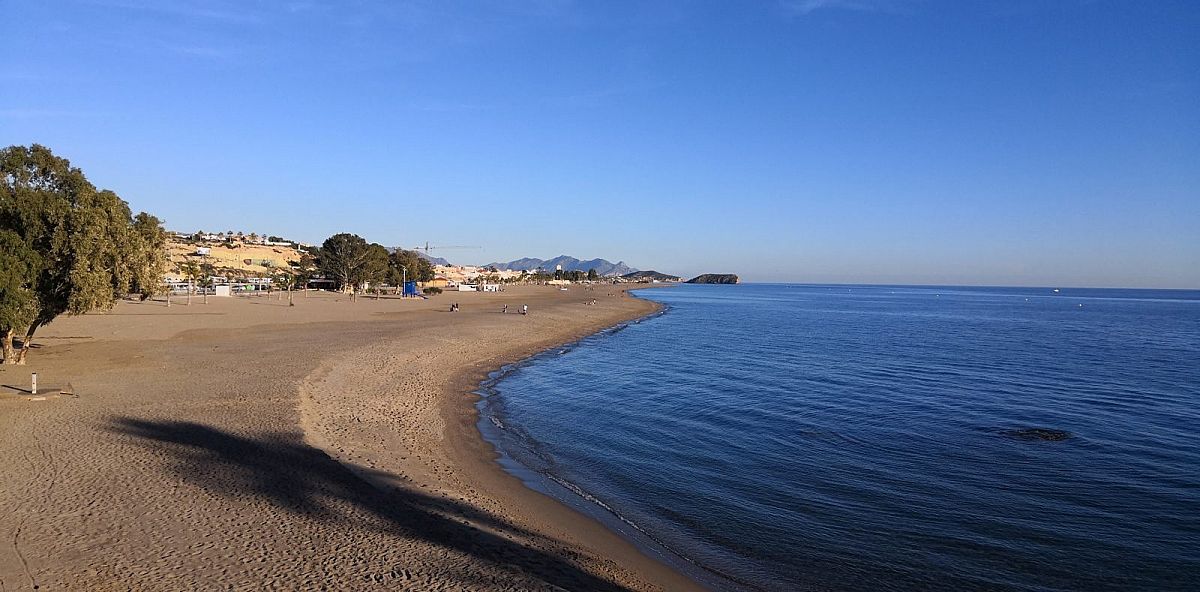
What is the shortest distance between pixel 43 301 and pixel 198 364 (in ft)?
14.6

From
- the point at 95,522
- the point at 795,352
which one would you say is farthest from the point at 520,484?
the point at 795,352

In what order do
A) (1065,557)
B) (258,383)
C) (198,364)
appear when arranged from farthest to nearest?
(198,364) < (258,383) < (1065,557)

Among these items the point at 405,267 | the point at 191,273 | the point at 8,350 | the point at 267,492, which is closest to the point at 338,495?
the point at 267,492

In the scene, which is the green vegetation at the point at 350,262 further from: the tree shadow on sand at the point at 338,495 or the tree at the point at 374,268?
the tree shadow on sand at the point at 338,495

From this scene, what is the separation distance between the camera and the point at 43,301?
19.4 meters

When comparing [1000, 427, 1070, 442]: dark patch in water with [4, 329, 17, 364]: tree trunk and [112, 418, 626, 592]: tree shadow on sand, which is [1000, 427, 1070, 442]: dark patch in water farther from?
[4, 329, 17, 364]: tree trunk

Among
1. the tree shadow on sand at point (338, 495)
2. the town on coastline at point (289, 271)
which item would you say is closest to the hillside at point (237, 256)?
the town on coastline at point (289, 271)

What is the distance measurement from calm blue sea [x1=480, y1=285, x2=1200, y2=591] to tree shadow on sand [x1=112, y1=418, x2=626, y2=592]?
1.86m

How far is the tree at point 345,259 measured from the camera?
264 feet

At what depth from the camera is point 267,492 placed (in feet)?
32.2

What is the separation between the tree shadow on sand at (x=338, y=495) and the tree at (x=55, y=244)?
8.39m

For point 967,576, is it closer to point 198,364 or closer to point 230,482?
point 230,482

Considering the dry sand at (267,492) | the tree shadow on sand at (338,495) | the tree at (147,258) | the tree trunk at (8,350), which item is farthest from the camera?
the tree at (147,258)

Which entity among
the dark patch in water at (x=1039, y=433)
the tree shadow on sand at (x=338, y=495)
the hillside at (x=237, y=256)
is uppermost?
the hillside at (x=237, y=256)
